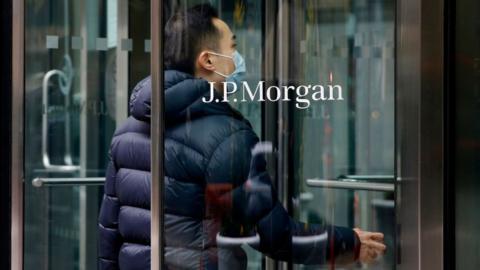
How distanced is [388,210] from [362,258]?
0.19m

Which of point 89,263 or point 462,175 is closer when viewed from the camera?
point 462,175

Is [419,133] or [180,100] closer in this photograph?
[419,133]

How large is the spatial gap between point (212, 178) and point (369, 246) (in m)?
0.61

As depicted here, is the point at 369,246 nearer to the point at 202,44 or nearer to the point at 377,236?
the point at 377,236

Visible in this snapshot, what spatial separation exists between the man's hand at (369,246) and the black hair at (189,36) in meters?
0.85

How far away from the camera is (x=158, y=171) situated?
3848mm

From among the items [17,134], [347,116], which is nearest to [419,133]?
[347,116]

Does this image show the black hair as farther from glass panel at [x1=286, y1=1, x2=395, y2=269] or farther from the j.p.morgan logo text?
glass panel at [x1=286, y1=1, x2=395, y2=269]

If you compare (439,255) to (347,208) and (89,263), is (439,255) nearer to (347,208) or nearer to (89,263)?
(347,208)

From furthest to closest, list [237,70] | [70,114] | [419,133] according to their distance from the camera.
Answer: [70,114] → [237,70] → [419,133]

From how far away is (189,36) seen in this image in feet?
12.4

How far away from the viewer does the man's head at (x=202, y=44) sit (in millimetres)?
3734

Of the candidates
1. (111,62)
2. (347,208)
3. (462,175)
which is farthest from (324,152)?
(111,62)

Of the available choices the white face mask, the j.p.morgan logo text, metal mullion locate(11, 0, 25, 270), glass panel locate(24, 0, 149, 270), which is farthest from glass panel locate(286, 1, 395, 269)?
metal mullion locate(11, 0, 25, 270)
